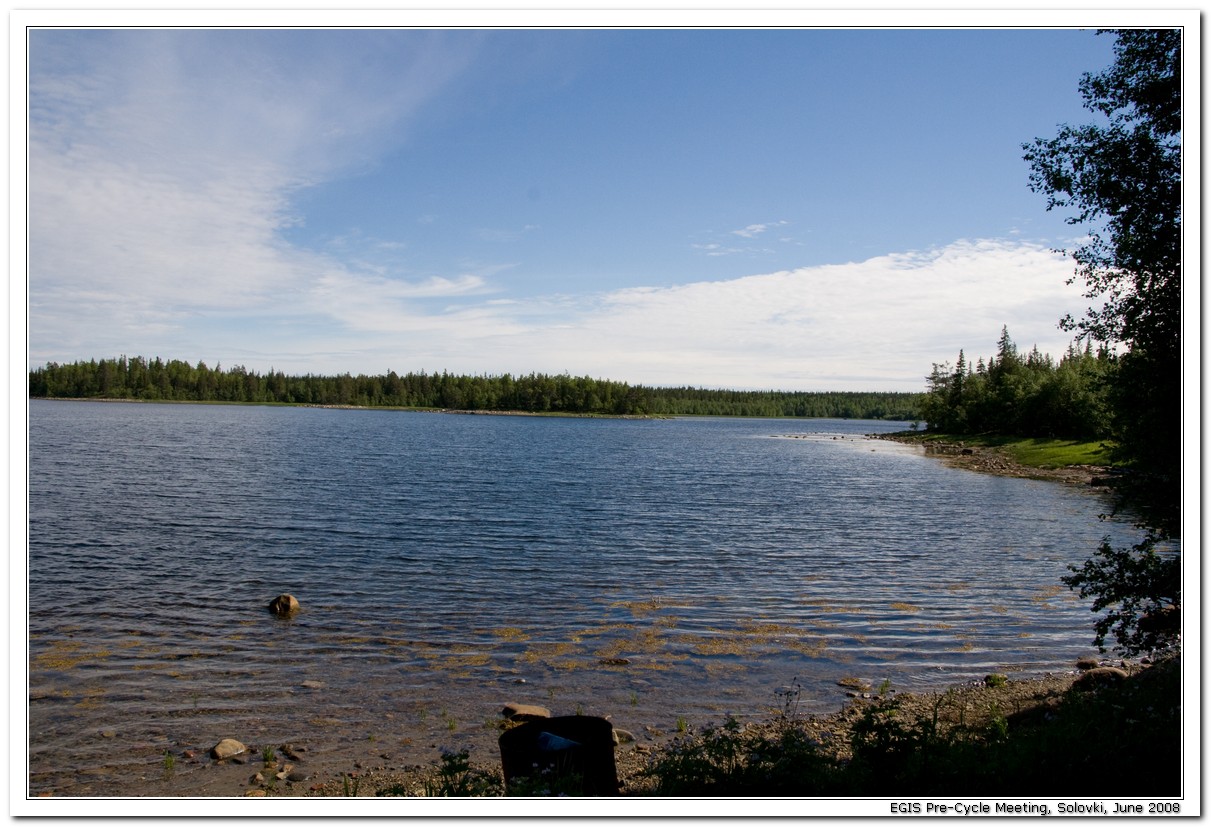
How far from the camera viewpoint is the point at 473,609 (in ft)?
69.4

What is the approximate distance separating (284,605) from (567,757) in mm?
14395

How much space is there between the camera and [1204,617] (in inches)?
345

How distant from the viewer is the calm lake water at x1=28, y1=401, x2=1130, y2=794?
13859 millimetres

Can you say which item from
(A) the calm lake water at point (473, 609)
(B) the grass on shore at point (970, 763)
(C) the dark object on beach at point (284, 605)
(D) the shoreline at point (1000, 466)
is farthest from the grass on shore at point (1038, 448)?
(C) the dark object on beach at point (284, 605)

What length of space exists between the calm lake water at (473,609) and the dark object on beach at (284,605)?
564 millimetres

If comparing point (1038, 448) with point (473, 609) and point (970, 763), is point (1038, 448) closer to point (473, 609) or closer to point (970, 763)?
point (473, 609)

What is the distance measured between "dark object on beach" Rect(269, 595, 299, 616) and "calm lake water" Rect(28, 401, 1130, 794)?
1.85 feet

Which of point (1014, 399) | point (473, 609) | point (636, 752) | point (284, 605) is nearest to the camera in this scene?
point (636, 752)

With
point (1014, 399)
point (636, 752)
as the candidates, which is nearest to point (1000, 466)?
point (1014, 399)

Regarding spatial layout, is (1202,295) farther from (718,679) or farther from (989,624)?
(989,624)

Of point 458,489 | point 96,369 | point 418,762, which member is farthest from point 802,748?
point 96,369

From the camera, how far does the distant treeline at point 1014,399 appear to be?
317 ft

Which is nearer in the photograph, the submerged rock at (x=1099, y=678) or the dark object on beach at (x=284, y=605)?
the submerged rock at (x=1099, y=678)

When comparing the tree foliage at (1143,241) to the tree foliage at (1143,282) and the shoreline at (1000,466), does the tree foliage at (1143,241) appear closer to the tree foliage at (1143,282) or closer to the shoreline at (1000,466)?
the tree foliage at (1143,282)
